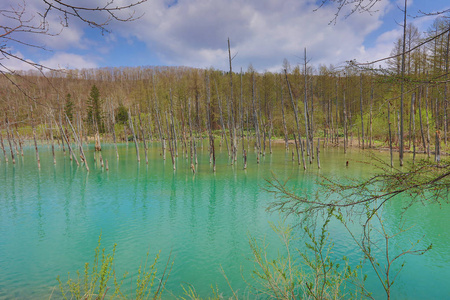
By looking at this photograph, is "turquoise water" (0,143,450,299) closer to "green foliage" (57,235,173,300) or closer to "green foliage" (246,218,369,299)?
"green foliage" (246,218,369,299)

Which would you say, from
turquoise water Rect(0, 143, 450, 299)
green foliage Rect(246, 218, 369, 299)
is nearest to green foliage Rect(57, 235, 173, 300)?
turquoise water Rect(0, 143, 450, 299)

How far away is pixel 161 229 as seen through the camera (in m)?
9.94

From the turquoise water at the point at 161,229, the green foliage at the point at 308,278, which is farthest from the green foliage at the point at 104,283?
the green foliage at the point at 308,278

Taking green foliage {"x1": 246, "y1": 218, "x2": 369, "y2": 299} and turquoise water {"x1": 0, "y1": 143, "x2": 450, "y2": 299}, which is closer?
green foliage {"x1": 246, "y1": 218, "x2": 369, "y2": 299}

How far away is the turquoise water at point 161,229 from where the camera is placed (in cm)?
677

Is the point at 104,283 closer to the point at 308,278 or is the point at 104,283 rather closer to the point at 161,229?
the point at 308,278

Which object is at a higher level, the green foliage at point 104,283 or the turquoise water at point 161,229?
the green foliage at point 104,283

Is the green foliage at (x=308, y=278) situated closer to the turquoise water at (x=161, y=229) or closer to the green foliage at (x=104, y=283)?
the turquoise water at (x=161, y=229)

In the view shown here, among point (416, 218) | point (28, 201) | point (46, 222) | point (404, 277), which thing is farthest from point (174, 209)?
point (416, 218)

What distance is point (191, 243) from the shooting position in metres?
8.76

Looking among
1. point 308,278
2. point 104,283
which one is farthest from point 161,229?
point 308,278

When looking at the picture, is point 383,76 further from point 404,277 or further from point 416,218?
point 416,218

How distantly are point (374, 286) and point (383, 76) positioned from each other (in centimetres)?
511

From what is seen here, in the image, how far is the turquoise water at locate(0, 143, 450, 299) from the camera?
22.2ft
